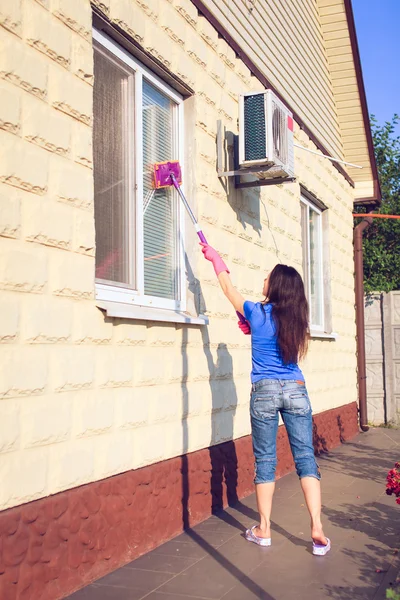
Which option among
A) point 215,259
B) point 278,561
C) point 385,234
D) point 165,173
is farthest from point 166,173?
point 385,234

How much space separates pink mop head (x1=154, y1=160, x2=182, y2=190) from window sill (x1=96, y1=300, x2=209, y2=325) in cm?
93

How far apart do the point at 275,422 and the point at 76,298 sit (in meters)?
1.70

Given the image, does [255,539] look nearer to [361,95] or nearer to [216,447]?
[216,447]

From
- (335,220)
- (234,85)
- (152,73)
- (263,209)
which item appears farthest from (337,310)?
(152,73)

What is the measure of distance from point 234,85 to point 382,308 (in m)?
6.73

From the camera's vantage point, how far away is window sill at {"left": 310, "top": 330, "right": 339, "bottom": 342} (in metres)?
9.28

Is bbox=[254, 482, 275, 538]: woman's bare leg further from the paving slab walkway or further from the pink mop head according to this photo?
the pink mop head

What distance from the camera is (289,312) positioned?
493 centimetres

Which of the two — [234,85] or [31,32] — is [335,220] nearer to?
[234,85]

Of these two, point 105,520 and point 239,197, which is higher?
point 239,197

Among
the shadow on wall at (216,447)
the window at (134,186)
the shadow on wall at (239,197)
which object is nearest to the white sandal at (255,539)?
the shadow on wall at (216,447)

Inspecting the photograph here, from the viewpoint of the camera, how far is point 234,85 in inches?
276

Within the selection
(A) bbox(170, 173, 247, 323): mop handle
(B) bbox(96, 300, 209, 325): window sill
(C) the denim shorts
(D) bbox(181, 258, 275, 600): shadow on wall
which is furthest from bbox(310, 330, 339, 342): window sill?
(C) the denim shorts

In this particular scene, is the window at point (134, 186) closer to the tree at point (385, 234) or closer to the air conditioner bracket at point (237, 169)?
the air conditioner bracket at point (237, 169)
